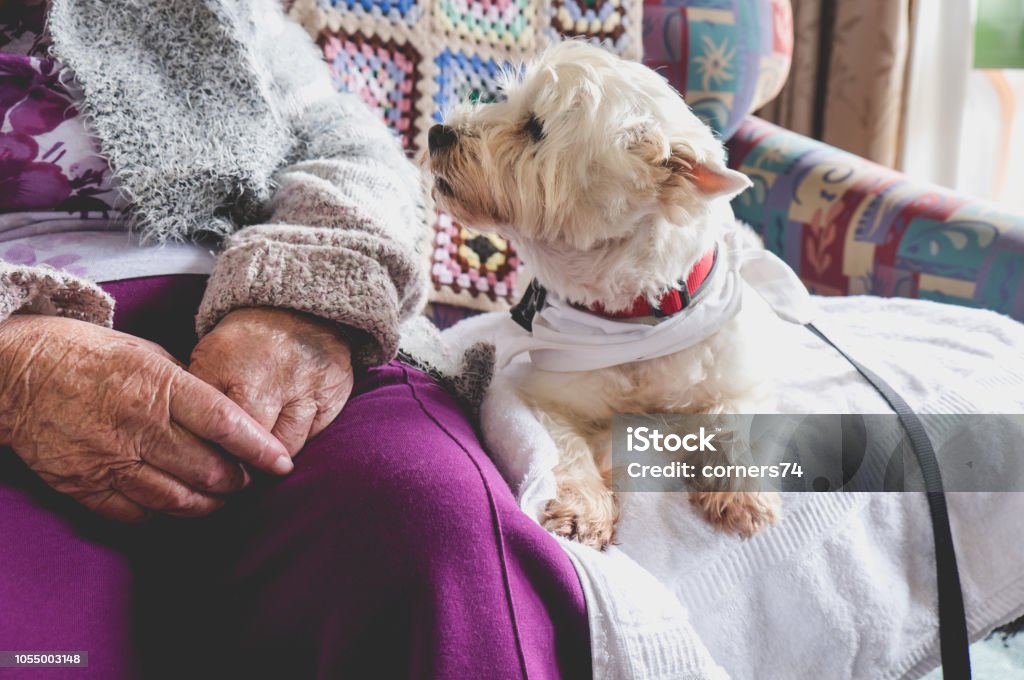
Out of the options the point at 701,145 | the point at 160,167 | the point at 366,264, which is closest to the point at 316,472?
the point at 366,264

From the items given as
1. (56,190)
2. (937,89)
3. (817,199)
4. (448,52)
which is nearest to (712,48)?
(817,199)

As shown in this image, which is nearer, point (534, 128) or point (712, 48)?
point (534, 128)

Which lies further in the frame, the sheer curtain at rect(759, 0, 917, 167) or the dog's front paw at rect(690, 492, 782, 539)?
the sheer curtain at rect(759, 0, 917, 167)

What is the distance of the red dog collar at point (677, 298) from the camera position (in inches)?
35.3

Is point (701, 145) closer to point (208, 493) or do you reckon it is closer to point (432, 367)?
point (432, 367)

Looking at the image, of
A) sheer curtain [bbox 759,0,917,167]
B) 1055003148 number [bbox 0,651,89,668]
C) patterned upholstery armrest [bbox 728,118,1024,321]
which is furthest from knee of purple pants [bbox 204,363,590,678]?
sheer curtain [bbox 759,0,917,167]

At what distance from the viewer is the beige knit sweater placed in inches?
29.1

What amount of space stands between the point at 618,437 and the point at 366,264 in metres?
0.38

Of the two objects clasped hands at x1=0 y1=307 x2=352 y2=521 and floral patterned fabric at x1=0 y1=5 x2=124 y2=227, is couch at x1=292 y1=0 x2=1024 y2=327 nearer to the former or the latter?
floral patterned fabric at x1=0 y1=5 x2=124 y2=227

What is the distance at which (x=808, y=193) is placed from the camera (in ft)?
4.44

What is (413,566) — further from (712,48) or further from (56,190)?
(712,48)

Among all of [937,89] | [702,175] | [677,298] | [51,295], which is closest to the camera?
[51,295]

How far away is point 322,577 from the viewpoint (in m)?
0.60

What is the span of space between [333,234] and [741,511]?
0.50 meters
